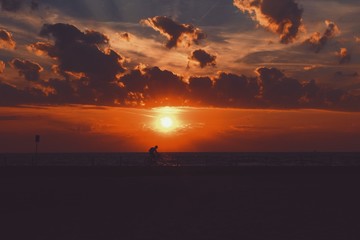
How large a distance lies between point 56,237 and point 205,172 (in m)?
26.1

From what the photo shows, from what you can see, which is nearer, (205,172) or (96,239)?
(96,239)

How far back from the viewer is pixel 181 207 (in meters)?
21.3

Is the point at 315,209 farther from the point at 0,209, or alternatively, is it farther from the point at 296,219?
the point at 0,209

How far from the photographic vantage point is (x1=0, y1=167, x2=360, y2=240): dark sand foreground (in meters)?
15.8

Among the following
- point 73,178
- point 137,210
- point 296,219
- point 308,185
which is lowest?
point 296,219

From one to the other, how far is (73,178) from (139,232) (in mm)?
21222

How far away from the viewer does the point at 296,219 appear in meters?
18.0

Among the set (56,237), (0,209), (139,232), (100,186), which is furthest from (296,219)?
(100,186)

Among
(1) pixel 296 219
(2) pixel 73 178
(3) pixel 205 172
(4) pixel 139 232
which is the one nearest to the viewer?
(4) pixel 139 232

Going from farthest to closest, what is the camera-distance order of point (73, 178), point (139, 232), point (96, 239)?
1. point (73, 178)
2. point (139, 232)
3. point (96, 239)

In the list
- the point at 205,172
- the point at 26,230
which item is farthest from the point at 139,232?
the point at 205,172

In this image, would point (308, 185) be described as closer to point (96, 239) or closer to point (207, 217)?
point (207, 217)

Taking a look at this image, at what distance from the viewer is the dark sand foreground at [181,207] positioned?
15781mm

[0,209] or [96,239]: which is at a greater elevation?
[0,209]
